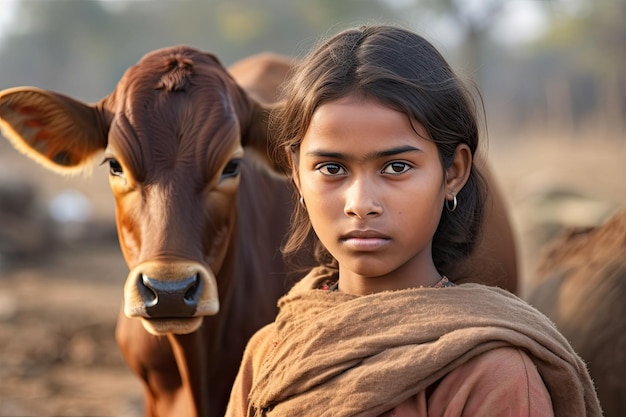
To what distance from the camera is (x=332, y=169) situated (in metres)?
2.21

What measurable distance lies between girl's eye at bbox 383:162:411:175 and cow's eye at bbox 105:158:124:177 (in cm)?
167

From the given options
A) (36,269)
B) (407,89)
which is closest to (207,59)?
(407,89)

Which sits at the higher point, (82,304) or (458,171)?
(82,304)

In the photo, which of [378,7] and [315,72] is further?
[378,7]

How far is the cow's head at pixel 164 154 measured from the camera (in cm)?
316

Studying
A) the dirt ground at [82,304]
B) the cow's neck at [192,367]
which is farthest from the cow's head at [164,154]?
the dirt ground at [82,304]

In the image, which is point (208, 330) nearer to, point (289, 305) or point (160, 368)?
point (160, 368)

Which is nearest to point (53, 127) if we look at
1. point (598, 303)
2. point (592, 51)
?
point (598, 303)

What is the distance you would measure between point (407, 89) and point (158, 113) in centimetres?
155

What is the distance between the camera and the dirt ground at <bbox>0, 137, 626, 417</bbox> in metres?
6.25

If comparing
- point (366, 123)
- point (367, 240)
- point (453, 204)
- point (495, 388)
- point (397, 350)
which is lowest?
point (495, 388)

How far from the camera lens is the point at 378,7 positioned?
3600cm

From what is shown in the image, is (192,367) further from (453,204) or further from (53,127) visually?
(453,204)

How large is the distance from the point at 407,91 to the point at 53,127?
212 centimetres
